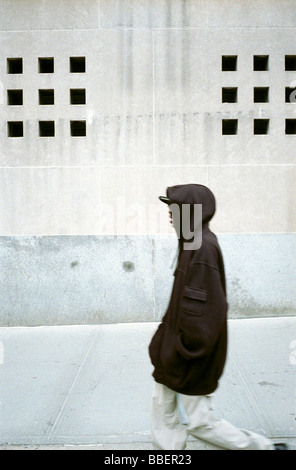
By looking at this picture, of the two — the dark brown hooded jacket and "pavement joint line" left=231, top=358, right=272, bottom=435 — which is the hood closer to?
the dark brown hooded jacket

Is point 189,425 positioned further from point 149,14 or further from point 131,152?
point 149,14

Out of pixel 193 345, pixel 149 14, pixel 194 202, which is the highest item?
pixel 149 14

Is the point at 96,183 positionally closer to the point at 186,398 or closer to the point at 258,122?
the point at 258,122

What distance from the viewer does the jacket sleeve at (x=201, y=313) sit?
1806 mm

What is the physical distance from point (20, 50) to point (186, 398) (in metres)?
4.64

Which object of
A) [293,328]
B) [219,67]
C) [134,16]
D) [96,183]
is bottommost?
[293,328]

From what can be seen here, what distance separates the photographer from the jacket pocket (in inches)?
71.6

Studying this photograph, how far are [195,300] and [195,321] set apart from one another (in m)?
0.10

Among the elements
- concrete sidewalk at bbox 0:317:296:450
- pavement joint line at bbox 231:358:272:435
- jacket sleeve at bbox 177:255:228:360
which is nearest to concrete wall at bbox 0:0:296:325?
concrete sidewalk at bbox 0:317:296:450

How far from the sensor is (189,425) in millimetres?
1950

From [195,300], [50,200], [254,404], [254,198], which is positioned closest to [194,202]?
[195,300]

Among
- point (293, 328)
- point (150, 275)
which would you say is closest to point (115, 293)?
Result: point (150, 275)

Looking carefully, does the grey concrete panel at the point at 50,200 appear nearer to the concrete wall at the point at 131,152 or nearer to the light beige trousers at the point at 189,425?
the concrete wall at the point at 131,152

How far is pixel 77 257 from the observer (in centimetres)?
484
